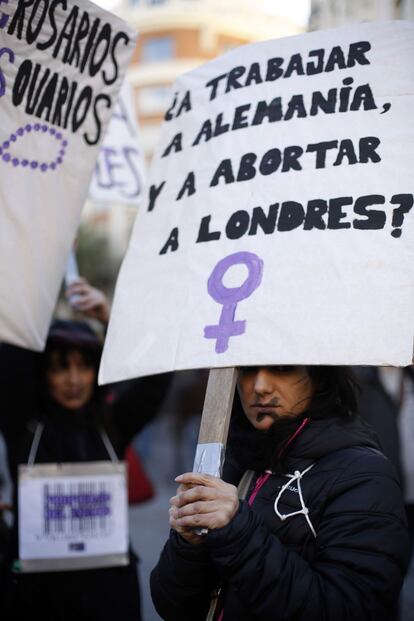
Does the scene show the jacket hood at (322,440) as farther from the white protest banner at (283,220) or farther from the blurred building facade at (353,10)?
the blurred building facade at (353,10)

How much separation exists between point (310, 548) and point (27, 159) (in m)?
1.58

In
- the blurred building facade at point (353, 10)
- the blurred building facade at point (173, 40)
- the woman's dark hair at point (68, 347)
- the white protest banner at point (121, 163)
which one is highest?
the blurred building facade at point (173, 40)

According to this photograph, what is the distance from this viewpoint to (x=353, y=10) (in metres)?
9.43

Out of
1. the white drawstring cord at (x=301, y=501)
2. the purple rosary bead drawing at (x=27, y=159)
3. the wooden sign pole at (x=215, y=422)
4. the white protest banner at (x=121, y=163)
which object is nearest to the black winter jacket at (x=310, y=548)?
the white drawstring cord at (x=301, y=501)

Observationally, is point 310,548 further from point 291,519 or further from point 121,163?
point 121,163

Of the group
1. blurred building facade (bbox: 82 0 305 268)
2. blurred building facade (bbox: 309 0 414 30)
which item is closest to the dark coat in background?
blurred building facade (bbox: 309 0 414 30)

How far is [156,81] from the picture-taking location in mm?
37094

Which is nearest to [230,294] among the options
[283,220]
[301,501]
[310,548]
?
[283,220]

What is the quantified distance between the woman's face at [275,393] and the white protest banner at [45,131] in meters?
0.92

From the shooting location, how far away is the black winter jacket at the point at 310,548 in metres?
1.70

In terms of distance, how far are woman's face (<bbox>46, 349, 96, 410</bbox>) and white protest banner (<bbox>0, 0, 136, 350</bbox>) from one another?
698 mm

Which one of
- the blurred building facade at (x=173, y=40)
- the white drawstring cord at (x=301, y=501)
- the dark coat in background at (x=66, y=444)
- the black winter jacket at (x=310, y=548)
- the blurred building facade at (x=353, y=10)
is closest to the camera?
the black winter jacket at (x=310, y=548)

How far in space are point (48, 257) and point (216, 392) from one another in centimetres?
98

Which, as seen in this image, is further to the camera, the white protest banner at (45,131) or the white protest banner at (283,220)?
the white protest banner at (45,131)
